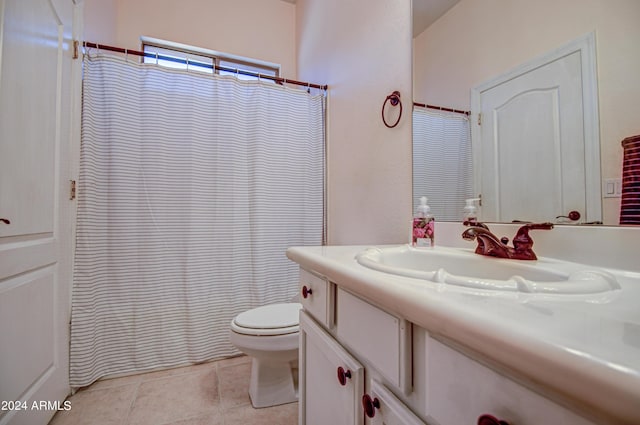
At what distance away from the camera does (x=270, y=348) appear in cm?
124

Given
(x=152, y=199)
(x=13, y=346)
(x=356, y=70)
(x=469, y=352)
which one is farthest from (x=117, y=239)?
(x=469, y=352)

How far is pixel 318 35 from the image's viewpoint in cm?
208

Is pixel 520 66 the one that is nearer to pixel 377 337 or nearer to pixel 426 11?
pixel 426 11

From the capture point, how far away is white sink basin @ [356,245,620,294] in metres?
0.42

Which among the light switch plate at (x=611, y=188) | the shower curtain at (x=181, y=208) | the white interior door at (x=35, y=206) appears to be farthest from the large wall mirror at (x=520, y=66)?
the white interior door at (x=35, y=206)

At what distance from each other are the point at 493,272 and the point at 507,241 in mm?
136

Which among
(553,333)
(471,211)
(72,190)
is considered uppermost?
(72,190)

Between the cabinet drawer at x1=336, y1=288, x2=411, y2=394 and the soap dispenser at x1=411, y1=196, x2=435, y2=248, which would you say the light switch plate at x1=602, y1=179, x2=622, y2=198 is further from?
the cabinet drawer at x1=336, y1=288, x2=411, y2=394

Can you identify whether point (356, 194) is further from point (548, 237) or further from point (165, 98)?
point (165, 98)

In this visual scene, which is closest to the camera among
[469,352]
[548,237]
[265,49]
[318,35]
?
[469,352]

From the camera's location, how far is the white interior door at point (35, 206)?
91cm

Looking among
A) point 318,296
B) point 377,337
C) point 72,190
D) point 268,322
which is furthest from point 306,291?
point 72,190

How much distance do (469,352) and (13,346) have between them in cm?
141

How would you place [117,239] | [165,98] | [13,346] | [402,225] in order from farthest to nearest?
[165,98]
[117,239]
[402,225]
[13,346]
